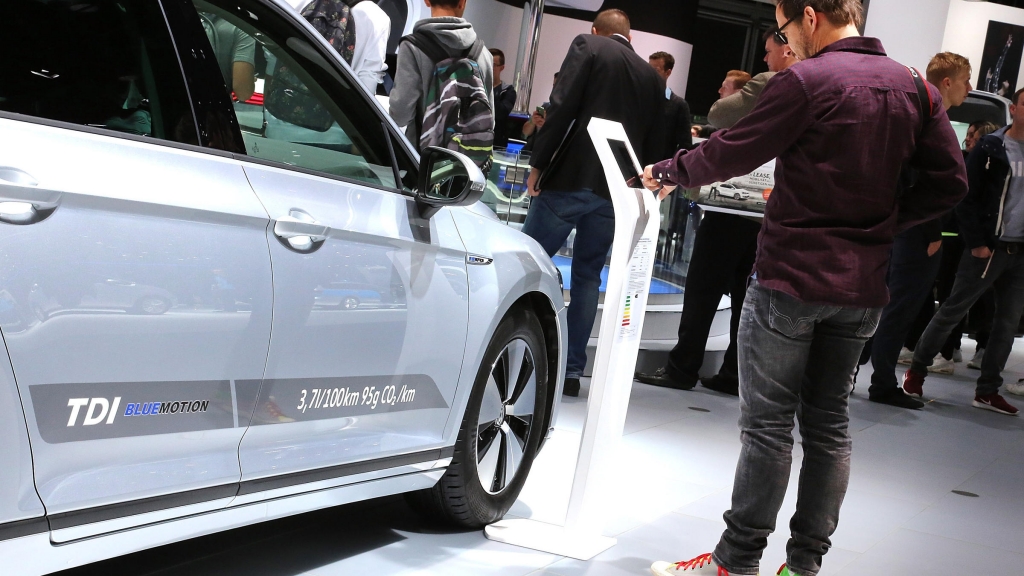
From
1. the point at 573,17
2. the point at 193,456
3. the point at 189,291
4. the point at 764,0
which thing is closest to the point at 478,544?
the point at 193,456

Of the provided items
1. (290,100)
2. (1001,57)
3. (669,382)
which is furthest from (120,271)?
(1001,57)

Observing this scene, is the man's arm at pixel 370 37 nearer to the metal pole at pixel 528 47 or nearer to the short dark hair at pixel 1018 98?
the short dark hair at pixel 1018 98

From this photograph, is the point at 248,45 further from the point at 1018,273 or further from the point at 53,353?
the point at 1018,273

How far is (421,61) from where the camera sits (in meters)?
4.45

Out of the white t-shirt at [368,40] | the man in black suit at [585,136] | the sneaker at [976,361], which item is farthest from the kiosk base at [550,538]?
the sneaker at [976,361]

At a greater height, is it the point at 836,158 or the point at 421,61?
the point at 421,61

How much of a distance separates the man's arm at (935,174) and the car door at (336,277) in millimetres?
1241

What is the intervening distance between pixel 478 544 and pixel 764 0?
60.3 feet

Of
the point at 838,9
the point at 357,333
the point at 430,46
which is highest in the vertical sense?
the point at 838,9

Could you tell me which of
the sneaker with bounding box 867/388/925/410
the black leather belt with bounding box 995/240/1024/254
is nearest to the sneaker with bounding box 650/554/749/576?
the sneaker with bounding box 867/388/925/410

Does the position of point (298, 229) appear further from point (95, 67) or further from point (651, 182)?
point (651, 182)

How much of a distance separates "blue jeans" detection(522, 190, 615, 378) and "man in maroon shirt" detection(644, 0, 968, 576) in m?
2.38

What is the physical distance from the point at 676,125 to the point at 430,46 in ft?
6.63

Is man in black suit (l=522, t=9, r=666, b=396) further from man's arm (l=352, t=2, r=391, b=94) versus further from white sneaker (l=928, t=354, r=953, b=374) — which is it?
white sneaker (l=928, t=354, r=953, b=374)
